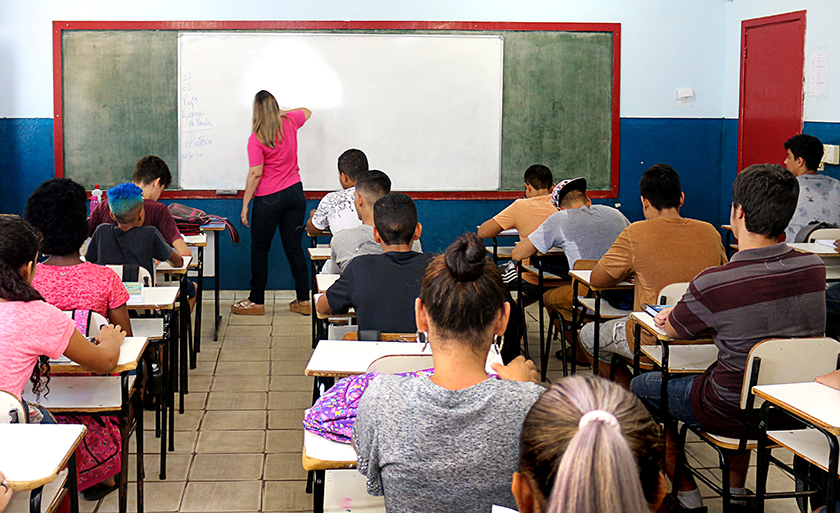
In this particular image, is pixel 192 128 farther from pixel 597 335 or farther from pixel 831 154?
pixel 831 154

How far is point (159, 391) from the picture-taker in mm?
2932

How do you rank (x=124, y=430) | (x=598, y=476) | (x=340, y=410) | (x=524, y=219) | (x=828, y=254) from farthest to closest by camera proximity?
1. (x=524, y=219)
2. (x=828, y=254)
3. (x=124, y=430)
4. (x=340, y=410)
5. (x=598, y=476)

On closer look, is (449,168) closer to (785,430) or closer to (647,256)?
(647,256)

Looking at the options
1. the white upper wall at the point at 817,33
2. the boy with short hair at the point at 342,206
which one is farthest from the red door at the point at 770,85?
the boy with short hair at the point at 342,206

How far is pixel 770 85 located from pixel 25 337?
5289 mm

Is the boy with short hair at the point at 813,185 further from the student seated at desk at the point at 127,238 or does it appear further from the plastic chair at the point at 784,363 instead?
the student seated at desk at the point at 127,238

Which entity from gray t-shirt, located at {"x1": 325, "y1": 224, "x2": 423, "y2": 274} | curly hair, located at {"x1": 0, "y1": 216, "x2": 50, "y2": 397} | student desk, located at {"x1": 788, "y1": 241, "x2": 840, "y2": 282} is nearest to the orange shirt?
gray t-shirt, located at {"x1": 325, "y1": 224, "x2": 423, "y2": 274}

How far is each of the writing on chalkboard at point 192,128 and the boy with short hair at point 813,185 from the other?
4.06 metres

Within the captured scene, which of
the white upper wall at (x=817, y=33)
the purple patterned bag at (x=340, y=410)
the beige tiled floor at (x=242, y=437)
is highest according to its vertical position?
the white upper wall at (x=817, y=33)

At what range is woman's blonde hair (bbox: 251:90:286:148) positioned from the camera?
5420 millimetres

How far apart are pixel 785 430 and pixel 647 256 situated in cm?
103

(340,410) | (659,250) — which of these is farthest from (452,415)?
(659,250)

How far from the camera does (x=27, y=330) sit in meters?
2.11

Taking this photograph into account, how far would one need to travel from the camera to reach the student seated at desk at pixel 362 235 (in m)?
3.44
